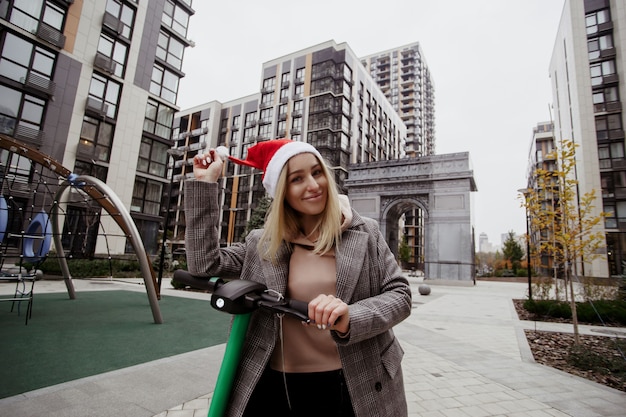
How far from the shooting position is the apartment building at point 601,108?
32594 mm

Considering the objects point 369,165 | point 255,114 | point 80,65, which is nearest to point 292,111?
point 255,114

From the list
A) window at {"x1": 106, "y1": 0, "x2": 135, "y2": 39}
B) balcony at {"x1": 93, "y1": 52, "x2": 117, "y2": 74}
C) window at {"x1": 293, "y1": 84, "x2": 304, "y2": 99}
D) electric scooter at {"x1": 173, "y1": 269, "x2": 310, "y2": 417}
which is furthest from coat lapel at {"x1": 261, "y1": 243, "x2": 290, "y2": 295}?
window at {"x1": 293, "y1": 84, "x2": 304, "y2": 99}

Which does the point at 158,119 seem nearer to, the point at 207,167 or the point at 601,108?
the point at 207,167

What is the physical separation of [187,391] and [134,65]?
87.1 feet

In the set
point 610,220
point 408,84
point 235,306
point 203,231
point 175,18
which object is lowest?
point 235,306

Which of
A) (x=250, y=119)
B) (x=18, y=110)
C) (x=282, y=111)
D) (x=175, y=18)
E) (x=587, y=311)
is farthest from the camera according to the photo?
(x=250, y=119)

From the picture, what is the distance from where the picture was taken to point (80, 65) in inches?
816

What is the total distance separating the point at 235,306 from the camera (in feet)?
3.99

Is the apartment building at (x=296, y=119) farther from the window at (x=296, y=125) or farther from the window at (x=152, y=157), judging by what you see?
the window at (x=152, y=157)

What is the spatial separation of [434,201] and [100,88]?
27.5 metres

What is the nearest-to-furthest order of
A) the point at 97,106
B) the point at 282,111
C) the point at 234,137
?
the point at 97,106
the point at 282,111
the point at 234,137

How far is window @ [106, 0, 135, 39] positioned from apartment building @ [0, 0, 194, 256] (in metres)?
0.07

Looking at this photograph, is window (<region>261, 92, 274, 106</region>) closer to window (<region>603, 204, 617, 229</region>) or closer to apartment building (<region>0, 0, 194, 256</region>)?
apartment building (<region>0, 0, 194, 256</region>)

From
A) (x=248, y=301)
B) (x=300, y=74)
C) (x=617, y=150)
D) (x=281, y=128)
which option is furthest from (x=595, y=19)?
(x=248, y=301)
